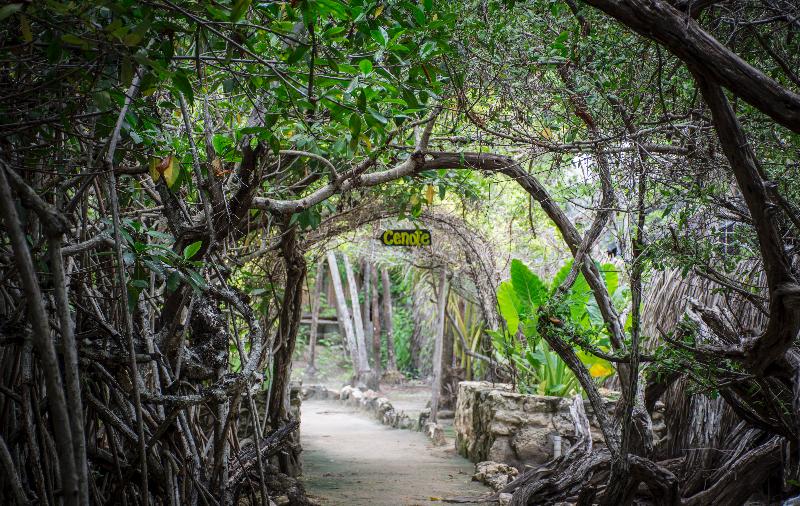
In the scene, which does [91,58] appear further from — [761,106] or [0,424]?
[761,106]

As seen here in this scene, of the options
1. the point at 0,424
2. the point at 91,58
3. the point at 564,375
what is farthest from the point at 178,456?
the point at 564,375

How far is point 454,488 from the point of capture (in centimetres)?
647

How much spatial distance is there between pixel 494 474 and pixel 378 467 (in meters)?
1.35

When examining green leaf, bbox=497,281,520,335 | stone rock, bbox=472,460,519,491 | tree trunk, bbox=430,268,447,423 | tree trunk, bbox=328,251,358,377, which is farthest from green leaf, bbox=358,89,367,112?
tree trunk, bbox=328,251,358,377

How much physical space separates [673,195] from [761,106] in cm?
98

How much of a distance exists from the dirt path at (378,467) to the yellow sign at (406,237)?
2.26 metres

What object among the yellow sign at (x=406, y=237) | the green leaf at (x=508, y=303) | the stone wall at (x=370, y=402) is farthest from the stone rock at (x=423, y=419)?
the yellow sign at (x=406, y=237)

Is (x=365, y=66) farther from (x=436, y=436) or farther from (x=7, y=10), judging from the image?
(x=436, y=436)

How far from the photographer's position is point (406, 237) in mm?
7152

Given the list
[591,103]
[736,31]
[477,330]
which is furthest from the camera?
[477,330]

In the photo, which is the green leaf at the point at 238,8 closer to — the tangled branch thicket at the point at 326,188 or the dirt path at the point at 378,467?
the tangled branch thicket at the point at 326,188

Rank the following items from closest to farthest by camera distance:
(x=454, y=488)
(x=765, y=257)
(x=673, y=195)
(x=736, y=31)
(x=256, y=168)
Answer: (x=765, y=257) < (x=736, y=31) < (x=673, y=195) < (x=256, y=168) < (x=454, y=488)

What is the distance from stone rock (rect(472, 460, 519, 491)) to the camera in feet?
21.2

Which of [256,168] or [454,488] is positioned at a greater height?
[256,168]
